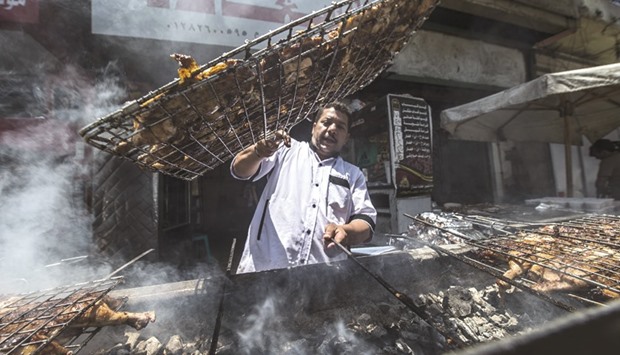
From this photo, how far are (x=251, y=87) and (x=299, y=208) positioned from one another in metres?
1.81

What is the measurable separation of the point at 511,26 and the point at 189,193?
1076 centimetres

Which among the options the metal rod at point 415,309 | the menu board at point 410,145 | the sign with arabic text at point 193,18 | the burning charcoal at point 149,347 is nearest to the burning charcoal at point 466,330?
the metal rod at point 415,309

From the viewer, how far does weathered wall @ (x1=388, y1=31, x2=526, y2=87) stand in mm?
7569

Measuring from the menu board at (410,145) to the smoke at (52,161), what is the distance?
17.9 feet

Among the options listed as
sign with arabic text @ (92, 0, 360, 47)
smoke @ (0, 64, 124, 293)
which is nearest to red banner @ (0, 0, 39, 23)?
smoke @ (0, 64, 124, 293)

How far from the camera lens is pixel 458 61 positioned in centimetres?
820

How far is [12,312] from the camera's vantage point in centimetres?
160

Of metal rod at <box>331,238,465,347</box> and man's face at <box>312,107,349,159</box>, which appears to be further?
man's face at <box>312,107,349,159</box>

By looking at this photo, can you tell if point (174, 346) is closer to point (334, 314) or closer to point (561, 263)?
point (334, 314)

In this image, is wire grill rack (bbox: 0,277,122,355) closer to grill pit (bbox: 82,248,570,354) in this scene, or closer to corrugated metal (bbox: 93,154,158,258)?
grill pit (bbox: 82,248,570,354)

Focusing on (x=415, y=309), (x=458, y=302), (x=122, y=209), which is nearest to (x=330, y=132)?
(x=458, y=302)

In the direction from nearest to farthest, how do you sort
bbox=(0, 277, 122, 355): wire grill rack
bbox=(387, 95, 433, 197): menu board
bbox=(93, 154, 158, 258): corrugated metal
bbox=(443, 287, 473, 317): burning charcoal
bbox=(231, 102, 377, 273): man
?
1. bbox=(0, 277, 122, 355): wire grill rack
2. bbox=(443, 287, 473, 317): burning charcoal
3. bbox=(231, 102, 377, 273): man
4. bbox=(93, 154, 158, 258): corrugated metal
5. bbox=(387, 95, 433, 197): menu board

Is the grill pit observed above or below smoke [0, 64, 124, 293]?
below

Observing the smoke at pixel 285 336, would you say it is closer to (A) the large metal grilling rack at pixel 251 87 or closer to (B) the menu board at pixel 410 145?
(A) the large metal grilling rack at pixel 251 87
